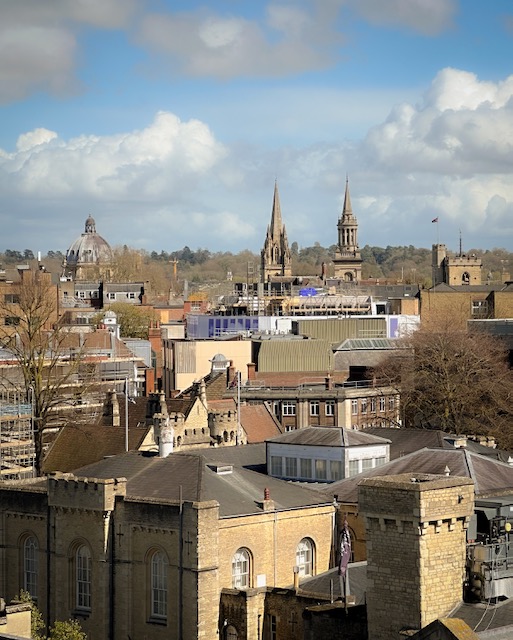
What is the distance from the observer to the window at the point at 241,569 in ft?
154

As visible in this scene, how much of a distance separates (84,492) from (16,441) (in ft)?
57.2

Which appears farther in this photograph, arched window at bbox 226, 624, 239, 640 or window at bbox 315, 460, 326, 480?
window at bbox 315, 460, 326, 480

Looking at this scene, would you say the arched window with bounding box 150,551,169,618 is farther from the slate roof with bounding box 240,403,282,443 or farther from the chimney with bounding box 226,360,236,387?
the chimney with bounding box 226,360,236,387

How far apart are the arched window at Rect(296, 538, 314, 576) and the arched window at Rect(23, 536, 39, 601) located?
9512 mm

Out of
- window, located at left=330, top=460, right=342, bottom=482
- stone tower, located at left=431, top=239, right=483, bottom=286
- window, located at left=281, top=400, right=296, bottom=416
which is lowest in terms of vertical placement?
window, located at left=330, top=460, right=342, bottom=482

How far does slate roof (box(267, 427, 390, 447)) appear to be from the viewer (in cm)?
5447

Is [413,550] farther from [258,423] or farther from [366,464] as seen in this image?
[258,423]

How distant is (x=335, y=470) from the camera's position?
178 feet

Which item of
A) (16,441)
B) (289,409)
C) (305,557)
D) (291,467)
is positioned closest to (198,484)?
(305,557)

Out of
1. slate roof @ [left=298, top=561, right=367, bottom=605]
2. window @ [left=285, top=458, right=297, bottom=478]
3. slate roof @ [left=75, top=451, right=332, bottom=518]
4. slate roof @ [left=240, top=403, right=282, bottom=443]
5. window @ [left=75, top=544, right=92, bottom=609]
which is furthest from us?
slate roof @ [left=240, top=403, right=282, bottom=443]

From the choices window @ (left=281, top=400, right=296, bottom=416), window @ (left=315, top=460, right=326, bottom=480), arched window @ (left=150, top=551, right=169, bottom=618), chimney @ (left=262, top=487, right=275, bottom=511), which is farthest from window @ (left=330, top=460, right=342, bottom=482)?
window @ (left=281, top=400, right=296, bottom=416)

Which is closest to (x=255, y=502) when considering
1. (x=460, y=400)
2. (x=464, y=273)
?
(x=460, y=400)

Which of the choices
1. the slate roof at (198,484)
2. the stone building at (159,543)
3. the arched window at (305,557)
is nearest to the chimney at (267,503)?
the stone building at (159,543)

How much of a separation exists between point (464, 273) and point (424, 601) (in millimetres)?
165897
